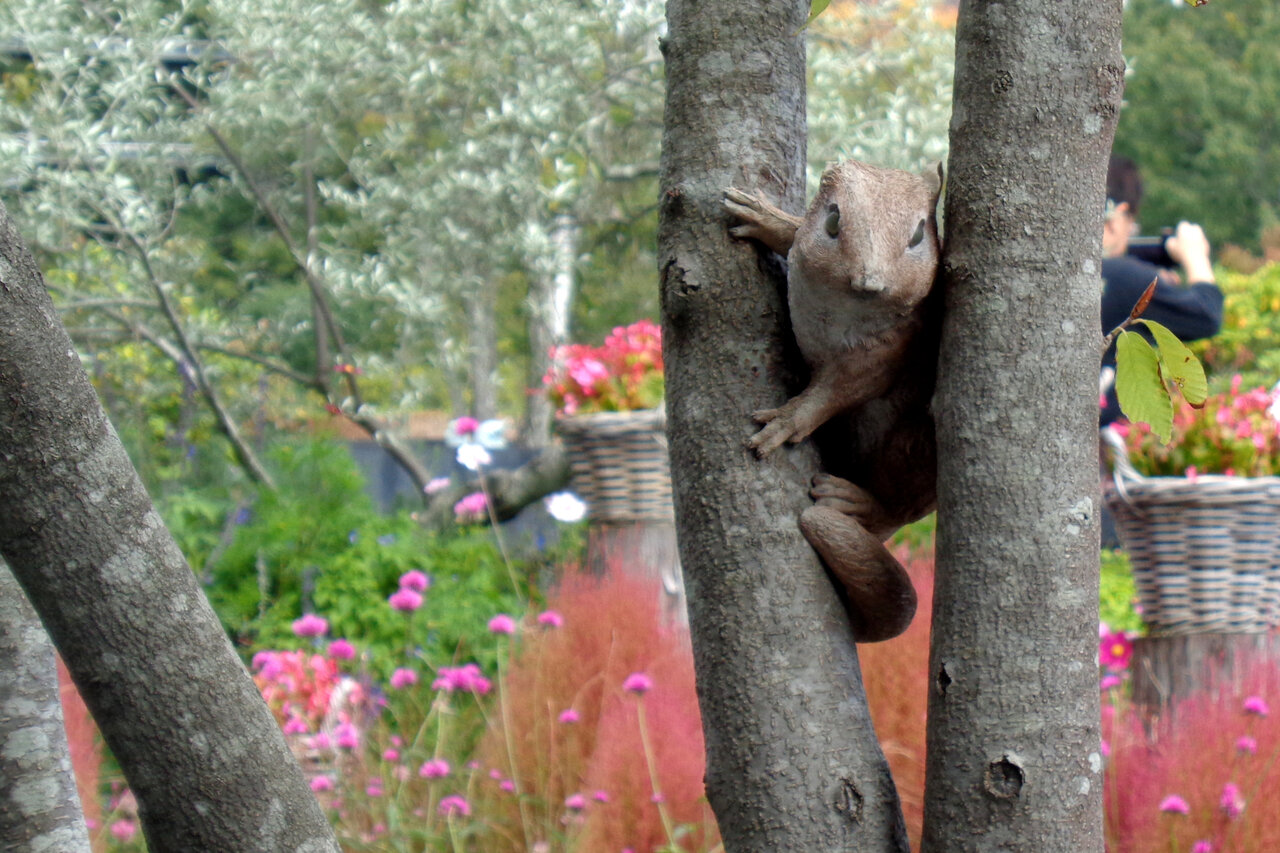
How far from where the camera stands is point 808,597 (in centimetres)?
101

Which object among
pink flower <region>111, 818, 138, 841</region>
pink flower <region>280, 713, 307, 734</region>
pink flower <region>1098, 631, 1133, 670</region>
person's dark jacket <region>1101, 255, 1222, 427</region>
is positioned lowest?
pink flower <region>111, 818, 138, 841</region>

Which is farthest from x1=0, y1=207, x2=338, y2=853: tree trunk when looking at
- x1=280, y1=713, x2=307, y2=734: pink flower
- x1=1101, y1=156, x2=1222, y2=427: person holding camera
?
x1=1101, y1=156, x2=1222, y2=427: person holding camera

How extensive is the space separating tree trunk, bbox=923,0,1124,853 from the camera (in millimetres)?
3584

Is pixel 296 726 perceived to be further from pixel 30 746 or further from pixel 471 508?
pixel 471 508

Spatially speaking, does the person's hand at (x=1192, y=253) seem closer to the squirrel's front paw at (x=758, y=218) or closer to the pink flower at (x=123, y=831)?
the squirrel's front paw at (x=758, y=218)

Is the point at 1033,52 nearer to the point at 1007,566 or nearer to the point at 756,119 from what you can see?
the point at 756,119

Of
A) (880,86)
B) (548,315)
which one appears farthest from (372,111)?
(880,86)

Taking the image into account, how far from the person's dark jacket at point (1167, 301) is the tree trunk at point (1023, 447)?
3.04m

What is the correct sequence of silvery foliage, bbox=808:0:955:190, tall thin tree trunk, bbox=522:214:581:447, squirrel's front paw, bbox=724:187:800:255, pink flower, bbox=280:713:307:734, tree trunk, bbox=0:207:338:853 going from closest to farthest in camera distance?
tree trunk, bbox=0:207:338:853, squirrel's front paw, bbox=724:187:800:255, pink flower, bbox=280:713:307:734, silvery foliage, bbox=808:0:955:190, tall thin tree trunk, bbox=522:214:581:447

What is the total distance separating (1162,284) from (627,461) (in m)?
2.02

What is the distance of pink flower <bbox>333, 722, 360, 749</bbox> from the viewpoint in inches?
105

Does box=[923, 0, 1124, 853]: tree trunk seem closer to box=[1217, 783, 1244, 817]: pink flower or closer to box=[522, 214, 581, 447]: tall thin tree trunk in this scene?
box=[1217, 783, 1244, 817]: pink flower

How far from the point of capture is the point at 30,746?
43.3 inches

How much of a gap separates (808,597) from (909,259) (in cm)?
33
